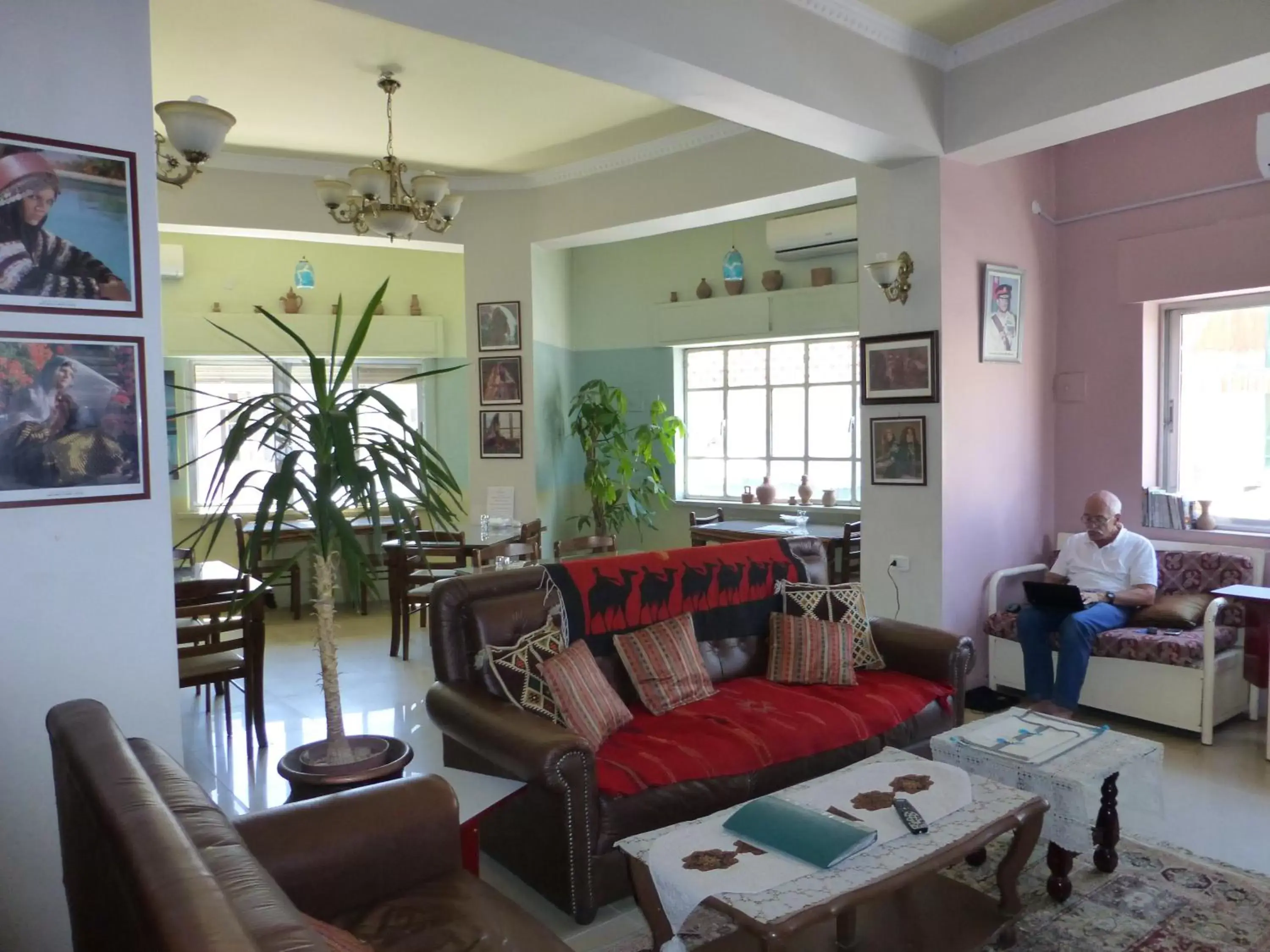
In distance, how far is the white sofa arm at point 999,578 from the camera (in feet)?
16.4

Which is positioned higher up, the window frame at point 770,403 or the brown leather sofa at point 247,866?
the window frame at point 770,403

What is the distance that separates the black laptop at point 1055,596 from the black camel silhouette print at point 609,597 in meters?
2.18

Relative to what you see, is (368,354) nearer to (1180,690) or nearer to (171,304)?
(171,304)

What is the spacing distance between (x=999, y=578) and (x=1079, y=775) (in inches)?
95.8

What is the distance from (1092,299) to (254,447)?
22.2ft

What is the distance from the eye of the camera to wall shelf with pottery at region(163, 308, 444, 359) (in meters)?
7.50

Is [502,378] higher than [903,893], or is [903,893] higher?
[502,378]

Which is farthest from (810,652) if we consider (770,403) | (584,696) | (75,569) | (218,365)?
(218,365)

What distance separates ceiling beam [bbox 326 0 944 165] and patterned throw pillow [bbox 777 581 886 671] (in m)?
2.12

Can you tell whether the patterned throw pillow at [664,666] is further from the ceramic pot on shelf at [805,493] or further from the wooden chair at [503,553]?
the ceramic pot on shelf at [805,493]

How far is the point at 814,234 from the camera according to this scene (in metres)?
6.45

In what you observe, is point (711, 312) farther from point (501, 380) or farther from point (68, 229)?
point (68, 229)

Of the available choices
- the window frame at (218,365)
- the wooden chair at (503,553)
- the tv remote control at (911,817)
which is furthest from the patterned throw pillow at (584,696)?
the window frame at (218,365)

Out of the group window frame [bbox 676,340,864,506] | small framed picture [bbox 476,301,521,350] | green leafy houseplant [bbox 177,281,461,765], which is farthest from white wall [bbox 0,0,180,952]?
window frame [bbox 676,340,864,506]
